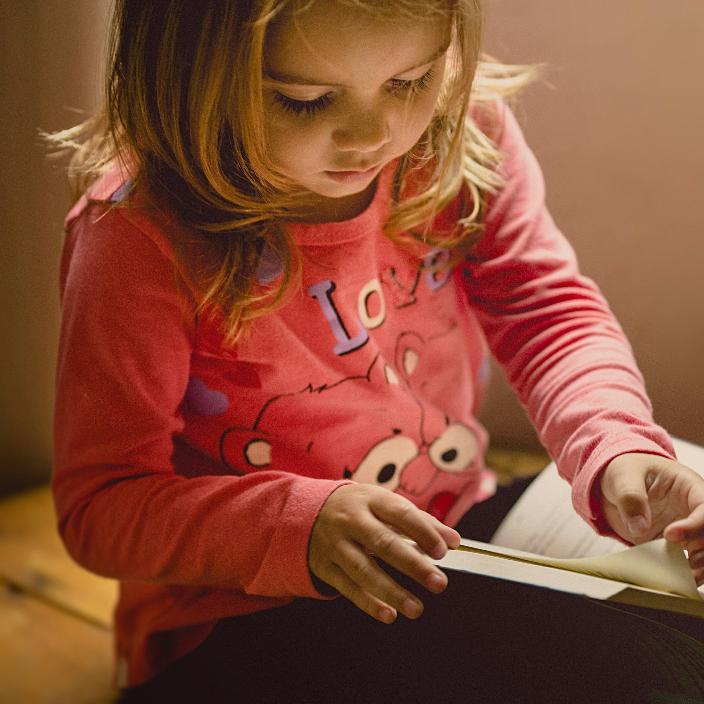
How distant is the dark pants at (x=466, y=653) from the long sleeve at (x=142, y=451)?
0.05m

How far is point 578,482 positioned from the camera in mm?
504

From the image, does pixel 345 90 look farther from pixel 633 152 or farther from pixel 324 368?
pixel 633 152

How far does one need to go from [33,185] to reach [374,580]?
0.34m

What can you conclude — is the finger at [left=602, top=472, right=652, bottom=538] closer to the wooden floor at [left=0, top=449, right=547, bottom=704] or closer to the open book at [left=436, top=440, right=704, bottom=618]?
the open book at [left=436, top=440, right=704, bottom=618]

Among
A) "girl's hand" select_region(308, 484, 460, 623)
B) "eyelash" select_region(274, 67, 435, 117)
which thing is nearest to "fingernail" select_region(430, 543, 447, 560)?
"girl's hand" select_region(308, 484, 460, 623)

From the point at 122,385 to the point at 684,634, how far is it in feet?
1.01

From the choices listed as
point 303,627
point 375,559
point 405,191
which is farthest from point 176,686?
point 405,191

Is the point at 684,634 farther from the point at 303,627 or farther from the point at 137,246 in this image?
the point at 137,246

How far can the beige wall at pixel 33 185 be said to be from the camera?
0.53 metres

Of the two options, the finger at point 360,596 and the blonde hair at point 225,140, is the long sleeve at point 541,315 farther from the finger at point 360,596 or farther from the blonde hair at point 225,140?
the finger at point 360,596

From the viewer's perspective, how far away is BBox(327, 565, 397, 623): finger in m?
0.42

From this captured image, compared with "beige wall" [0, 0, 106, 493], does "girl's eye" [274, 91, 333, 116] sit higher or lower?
higher

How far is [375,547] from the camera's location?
43 cm

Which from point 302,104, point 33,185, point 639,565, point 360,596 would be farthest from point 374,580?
point 33,185
